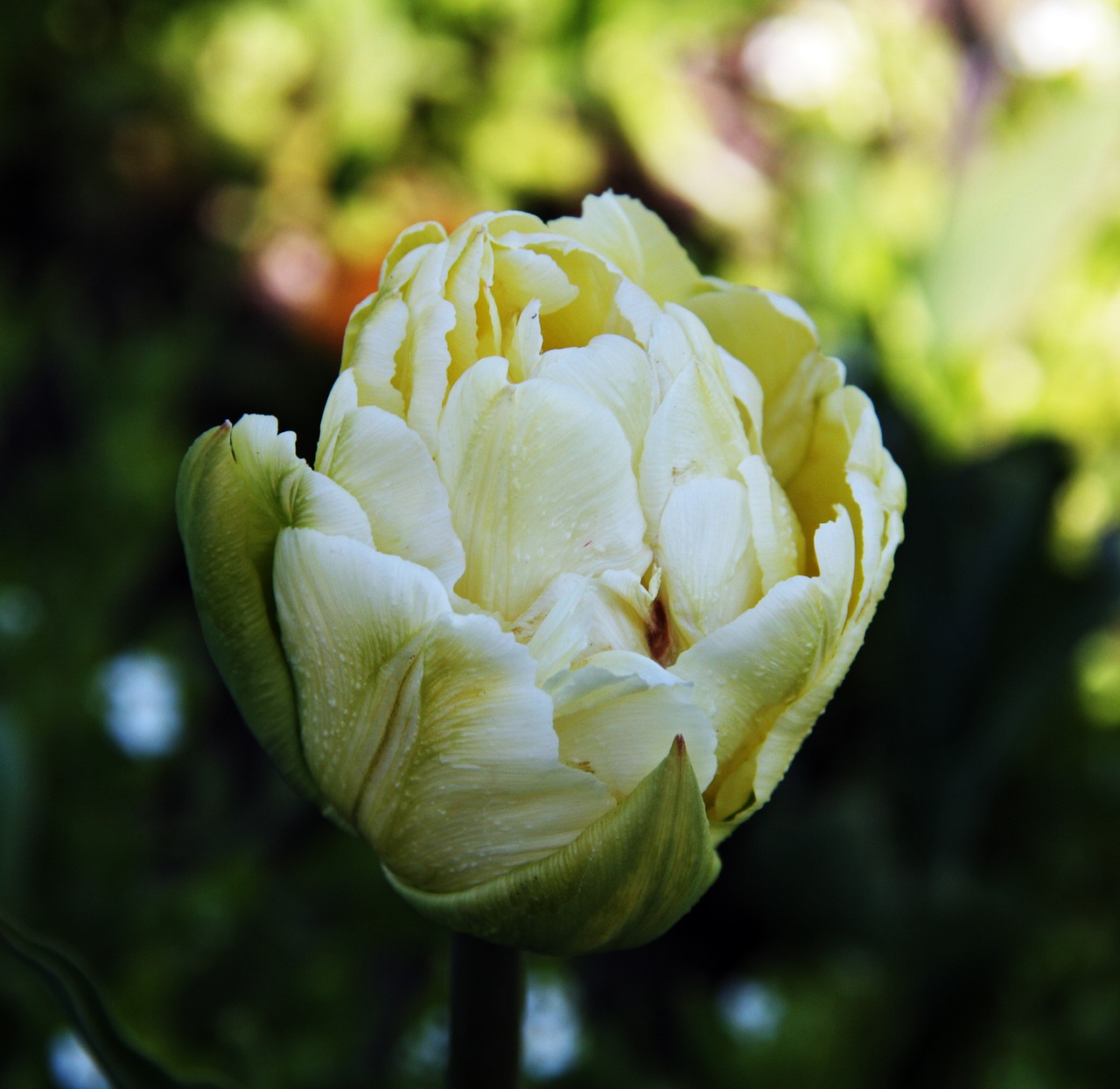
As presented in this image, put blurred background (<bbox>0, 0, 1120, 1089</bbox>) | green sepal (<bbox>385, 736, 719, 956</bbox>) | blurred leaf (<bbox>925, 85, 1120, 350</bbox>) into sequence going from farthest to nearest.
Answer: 1. blurred leaf (<bbox>925, 85, 1120, 350</bbox>)
2. blurred background (<bbox>0, 0, 1120, 1089</bbox>)
3. green sepal (<bbox>385, 736, 719, 956</bbox>)

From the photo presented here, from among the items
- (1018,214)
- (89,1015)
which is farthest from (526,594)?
(1018,214)

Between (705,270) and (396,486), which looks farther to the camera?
(705,270)

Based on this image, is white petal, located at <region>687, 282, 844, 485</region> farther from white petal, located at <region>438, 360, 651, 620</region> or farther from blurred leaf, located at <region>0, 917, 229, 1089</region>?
blurred leaf, located at <region>0, 917, 229, 1089</region>

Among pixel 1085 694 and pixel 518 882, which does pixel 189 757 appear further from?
pixel 518 882

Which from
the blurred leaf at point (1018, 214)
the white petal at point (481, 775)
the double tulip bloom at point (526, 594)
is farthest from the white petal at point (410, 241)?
the blurred leaf at point (1018, 214)

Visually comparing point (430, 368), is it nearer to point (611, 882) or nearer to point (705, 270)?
point (611, 882)

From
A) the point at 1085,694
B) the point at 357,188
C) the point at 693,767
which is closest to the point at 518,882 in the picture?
the point at 693,767

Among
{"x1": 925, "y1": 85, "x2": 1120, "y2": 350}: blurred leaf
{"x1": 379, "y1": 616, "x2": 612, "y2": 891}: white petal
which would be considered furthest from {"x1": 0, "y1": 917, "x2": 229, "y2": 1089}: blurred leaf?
{"x1": 925, "y1": 85, "x2": 1120, "y2": 350}: blurred leaf
